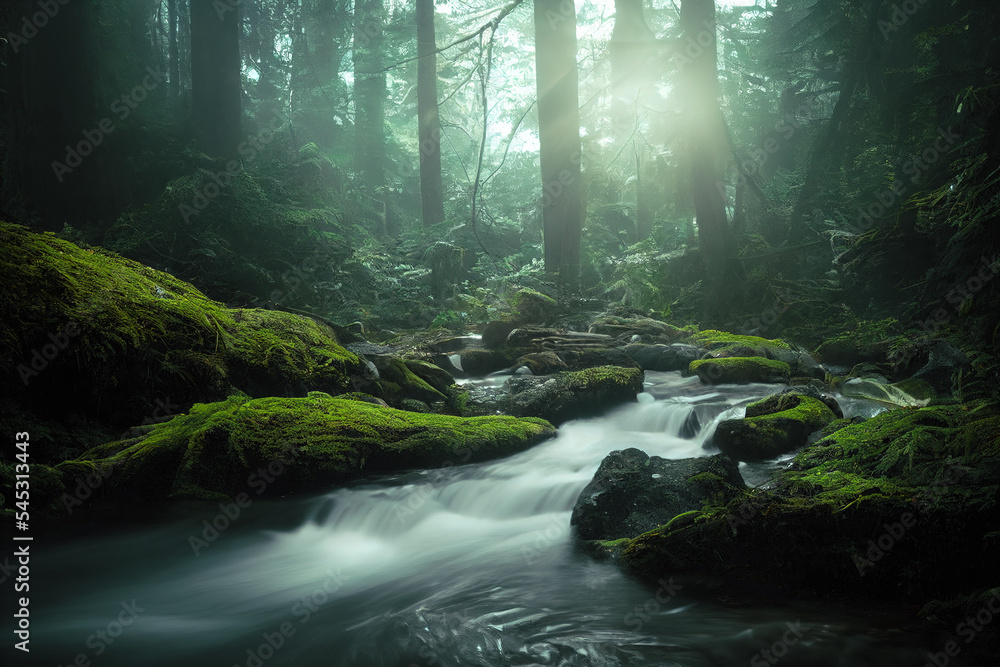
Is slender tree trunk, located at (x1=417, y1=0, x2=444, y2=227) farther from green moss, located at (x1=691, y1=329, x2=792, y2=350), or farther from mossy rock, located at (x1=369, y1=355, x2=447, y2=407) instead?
mossy rock, located at (x1=369, y1=355, x2=447, y2=407)

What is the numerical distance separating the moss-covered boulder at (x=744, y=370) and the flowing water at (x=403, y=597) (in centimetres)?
390

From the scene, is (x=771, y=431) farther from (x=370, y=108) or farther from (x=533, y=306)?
(x=370, y=108)

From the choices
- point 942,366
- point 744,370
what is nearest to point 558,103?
point 744,370

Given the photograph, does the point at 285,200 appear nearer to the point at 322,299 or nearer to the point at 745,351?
the point at 322,299

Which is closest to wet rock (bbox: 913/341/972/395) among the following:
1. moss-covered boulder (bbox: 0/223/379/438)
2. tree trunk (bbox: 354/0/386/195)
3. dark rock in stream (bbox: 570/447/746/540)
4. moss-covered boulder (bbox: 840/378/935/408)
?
moss-covered boulder (bbox: 840/378/935/408)

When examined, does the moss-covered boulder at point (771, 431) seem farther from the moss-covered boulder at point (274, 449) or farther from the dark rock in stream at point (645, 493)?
the moss-covered boulder at point (274, 449)

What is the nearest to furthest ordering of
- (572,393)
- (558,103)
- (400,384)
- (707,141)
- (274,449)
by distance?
(274,449), (400,384), (572,393), (707,141), (558,103)

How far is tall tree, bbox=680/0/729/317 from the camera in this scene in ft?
42.6

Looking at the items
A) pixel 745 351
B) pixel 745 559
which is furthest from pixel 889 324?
pixel 745 559

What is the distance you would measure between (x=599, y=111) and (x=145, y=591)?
15.7 metres

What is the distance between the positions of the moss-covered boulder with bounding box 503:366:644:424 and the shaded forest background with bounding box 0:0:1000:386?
12.0ft

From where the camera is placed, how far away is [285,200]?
14305 mm

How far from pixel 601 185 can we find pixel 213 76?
11523 millimetres

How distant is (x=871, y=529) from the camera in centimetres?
336
